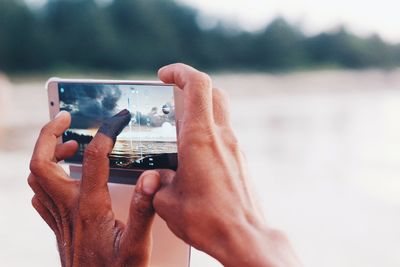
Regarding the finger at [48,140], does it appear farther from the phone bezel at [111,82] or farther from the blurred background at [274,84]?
the blurred background at [274,84]

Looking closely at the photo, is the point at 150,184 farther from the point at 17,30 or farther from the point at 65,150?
the point at 17,30

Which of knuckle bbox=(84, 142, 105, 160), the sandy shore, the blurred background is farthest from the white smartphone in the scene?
the blurred background

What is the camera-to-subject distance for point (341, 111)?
4.07 m

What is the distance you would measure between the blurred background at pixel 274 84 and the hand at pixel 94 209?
1.58m

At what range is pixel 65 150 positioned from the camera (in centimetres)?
61

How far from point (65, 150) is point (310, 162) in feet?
8.40

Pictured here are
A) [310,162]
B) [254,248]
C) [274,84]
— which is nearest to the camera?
[254,248]

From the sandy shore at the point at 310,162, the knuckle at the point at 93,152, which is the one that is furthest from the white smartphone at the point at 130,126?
the sandy shore at the point at 310,162

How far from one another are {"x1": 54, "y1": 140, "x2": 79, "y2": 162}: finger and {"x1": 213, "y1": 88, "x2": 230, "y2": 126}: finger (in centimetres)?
17

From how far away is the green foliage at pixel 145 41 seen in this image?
16.2 feet

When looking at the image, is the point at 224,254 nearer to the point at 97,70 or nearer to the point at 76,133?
the point at 76,133

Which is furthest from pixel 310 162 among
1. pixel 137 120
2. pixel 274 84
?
pixel 137 120

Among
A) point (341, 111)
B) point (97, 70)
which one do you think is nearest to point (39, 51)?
point (97, 70)

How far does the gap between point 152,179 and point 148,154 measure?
147mm
